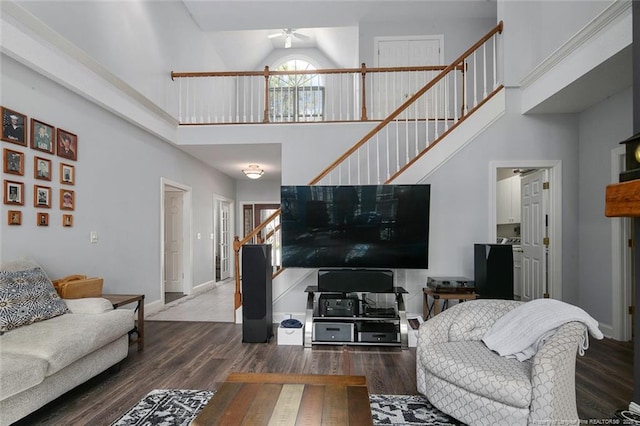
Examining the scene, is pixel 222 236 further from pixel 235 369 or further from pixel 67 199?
pixel 235 369

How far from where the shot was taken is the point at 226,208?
8773mm

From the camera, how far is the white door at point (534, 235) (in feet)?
15.0

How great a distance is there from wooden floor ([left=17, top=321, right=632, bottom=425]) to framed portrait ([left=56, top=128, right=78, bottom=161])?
79.4 inches

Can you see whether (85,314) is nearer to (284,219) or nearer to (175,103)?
(284,219)

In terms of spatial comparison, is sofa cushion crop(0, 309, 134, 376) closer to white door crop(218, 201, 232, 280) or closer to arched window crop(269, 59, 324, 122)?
white door crop(218, 201, 232, 280)

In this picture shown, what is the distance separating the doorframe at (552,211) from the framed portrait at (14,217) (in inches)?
185

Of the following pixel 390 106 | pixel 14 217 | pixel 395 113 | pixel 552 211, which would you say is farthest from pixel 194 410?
pixel 390 106

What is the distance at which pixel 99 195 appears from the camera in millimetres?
3963

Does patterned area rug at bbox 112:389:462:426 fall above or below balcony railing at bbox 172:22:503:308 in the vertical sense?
below

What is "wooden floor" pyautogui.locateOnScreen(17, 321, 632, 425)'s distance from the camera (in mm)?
2396

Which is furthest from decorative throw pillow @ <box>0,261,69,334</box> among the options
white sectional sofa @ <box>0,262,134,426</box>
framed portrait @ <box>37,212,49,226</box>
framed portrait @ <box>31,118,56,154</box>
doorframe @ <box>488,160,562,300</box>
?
doorframe @ <box>488,160,562,300</box>

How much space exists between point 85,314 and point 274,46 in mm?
7905

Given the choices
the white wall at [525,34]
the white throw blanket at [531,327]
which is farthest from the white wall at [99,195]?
the white wall at [525,34]

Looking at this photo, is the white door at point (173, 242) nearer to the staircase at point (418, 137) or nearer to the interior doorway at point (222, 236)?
the interior doorway at point (222, 236)
